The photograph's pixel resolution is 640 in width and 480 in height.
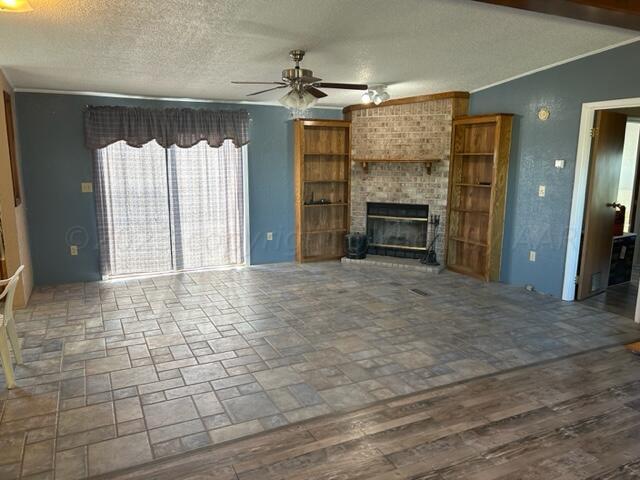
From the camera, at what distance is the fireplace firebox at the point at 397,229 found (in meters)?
6.55

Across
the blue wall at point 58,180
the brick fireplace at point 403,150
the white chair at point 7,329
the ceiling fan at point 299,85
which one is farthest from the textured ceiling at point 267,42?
the white chair at point 7,329

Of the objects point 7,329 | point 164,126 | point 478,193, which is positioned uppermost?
point 164,126

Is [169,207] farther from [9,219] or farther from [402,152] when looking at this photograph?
[402,152]

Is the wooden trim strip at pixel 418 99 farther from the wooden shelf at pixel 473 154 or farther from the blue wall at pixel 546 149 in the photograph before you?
the wooden shelf at pixel 473 154

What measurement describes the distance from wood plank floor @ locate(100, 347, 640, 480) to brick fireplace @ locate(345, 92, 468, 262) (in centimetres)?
354

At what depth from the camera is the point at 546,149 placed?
5.03m

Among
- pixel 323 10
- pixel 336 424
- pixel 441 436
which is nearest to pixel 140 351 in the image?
pixel 336 424

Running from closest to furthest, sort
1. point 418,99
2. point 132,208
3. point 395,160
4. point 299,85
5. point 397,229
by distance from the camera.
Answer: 1. point 299,85
2. point 132,208
3. point 418,99
4. point 395,160
5. point 397,229

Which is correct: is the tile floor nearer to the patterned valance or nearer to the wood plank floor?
the wood plank floor

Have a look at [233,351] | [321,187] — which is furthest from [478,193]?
[233,351]

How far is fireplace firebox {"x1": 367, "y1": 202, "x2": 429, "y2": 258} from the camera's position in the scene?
21.5ft

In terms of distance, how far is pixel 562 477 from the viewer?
221cm

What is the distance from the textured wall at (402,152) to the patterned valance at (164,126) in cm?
178

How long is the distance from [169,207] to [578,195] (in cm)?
484
